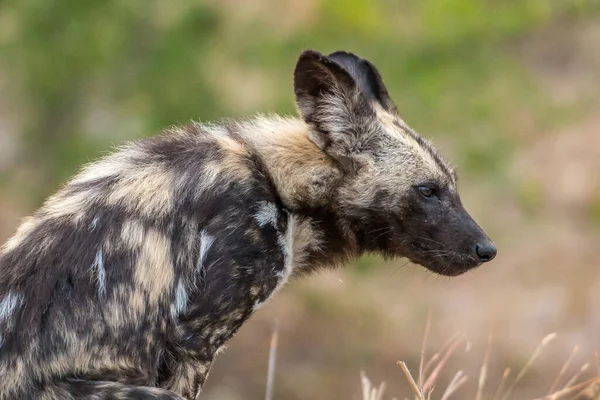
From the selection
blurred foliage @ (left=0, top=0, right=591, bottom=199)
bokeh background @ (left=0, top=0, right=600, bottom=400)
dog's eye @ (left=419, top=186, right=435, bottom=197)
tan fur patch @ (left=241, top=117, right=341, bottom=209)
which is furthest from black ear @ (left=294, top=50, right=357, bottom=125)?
blurred foliage @ (left=0, top=0, right=591, bottom=199)

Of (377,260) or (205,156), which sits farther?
(377,260)

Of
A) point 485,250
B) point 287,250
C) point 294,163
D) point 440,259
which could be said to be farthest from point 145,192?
point 485,250

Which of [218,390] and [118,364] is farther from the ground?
[118,364]

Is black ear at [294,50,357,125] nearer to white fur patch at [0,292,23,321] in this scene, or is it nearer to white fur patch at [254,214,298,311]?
white fur patch at [254,214,298,311]

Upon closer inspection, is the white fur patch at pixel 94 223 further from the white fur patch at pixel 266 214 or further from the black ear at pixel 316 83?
the black ear at pixel 316 83

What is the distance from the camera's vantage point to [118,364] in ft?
13.8

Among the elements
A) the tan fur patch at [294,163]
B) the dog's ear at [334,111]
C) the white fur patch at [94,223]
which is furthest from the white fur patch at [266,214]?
the white fur patch at [94,223]

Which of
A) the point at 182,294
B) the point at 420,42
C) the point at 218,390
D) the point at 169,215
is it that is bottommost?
the point at 218,390

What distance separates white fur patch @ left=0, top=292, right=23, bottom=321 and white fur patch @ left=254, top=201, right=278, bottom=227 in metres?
1.03

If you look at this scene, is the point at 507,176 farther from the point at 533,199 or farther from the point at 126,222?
the point at 126,222

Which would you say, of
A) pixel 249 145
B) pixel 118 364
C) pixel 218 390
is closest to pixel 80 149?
pixel 218 390

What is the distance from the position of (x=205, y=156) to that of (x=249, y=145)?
32 centimetres

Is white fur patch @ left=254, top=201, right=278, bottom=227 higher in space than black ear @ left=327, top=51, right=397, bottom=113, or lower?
lower

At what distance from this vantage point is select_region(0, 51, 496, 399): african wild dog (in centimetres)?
418
